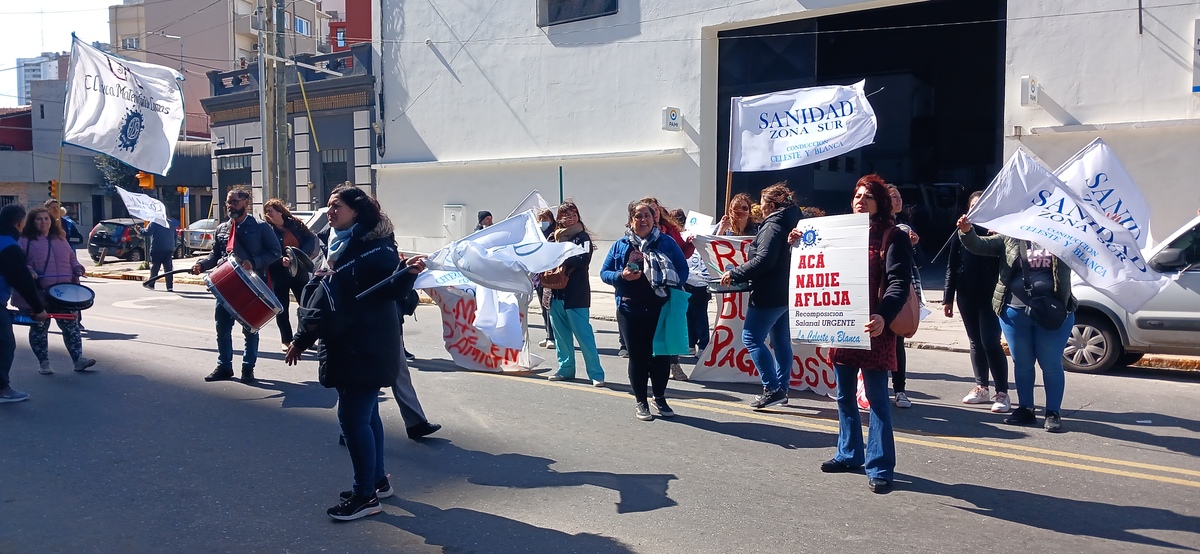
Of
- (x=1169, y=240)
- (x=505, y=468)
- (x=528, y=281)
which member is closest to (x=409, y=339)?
(x=528, y=281)

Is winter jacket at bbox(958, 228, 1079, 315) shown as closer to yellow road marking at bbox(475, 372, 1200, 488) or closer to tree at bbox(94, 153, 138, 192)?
yellow road marking at bbox(475, 372, 1200, 488)

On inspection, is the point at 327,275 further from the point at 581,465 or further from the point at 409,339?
the point at 409,339

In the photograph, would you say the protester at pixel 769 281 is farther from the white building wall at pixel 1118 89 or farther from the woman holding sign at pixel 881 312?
the white building wall at pixel 1118 89

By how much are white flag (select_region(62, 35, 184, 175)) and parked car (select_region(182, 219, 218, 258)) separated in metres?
16.6

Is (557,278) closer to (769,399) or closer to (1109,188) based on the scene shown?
(769,399)

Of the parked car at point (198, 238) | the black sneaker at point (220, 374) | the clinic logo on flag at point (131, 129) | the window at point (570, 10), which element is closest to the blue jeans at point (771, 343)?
the black sneaker at point (220, 374)

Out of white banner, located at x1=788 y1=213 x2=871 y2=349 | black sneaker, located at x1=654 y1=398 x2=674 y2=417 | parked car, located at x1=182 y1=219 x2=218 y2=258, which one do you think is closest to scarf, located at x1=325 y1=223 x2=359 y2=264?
white banner, located at x1=788 y1=213 x2=871 y2=349

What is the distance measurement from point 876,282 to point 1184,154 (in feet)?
32.7

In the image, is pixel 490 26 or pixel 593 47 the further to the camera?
pixel 490 26

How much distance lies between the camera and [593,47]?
19.1 meters

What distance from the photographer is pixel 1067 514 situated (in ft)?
16.0

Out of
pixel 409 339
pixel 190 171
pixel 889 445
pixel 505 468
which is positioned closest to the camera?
pixel 889 445

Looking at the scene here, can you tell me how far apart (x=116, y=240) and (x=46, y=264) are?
2012 centimetres

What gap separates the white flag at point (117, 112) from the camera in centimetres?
1113
